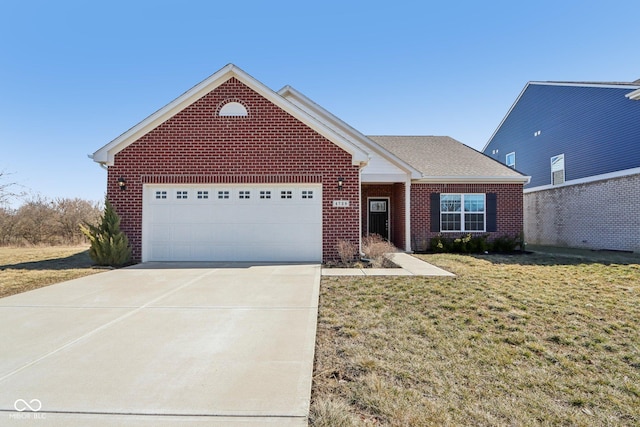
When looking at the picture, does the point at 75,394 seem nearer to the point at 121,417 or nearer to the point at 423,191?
the point at 121,417

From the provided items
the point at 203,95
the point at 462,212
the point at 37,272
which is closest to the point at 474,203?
the point at 462,212

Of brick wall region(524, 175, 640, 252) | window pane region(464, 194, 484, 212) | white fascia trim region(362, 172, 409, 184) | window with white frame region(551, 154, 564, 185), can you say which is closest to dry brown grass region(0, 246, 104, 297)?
white fascia trim region(362, 172, 409, 184)

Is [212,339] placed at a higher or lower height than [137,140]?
lower

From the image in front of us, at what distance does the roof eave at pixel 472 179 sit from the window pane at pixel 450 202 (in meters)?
0.62

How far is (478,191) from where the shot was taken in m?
14.4

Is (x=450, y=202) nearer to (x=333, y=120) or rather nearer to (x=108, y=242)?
(x=333, y=120)

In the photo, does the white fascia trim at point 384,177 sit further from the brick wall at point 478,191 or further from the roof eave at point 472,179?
the brick wall at point 478,191

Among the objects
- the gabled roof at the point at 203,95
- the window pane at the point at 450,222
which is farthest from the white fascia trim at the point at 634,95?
the gabled roof at the point at 203,95

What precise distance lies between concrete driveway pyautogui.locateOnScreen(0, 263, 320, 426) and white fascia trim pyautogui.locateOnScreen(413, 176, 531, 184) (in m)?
9.54

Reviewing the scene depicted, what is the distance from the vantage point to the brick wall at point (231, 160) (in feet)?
33.9

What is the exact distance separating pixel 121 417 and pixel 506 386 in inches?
134

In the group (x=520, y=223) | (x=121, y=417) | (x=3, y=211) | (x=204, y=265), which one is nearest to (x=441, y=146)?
(x=520, y=223)

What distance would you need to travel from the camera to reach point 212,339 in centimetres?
424

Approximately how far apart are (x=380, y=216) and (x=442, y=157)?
4112 millimetres
